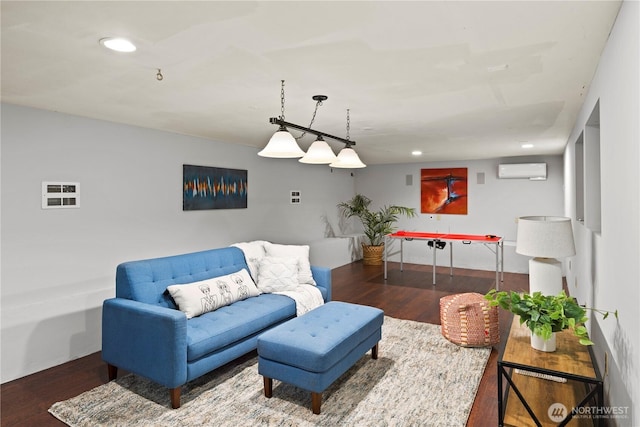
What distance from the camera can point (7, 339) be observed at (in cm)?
299

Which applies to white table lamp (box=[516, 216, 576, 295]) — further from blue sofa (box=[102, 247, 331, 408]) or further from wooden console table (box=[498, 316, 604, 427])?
blue sofa (box=[102, 247, 331, 408])

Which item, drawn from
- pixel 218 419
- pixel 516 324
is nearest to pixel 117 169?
pixel 218 419

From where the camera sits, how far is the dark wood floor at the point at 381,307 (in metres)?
2.59

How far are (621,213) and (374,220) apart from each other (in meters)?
6.39

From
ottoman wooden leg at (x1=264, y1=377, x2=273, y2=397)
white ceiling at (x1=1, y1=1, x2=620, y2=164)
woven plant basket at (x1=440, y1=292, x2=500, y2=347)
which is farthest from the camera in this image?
woven plant basket at (x1=440, y1=292, x2=500, y2=347)

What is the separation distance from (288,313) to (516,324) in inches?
76.2

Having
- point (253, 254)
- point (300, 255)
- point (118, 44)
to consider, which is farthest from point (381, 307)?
point (118, 44)

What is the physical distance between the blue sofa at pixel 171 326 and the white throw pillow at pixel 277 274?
9.2 inches

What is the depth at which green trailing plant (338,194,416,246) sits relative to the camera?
8.01 metres

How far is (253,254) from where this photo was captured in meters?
4.29

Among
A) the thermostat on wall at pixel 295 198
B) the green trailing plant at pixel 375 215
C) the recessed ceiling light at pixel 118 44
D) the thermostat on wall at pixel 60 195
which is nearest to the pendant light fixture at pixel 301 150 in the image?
the recessed ceiling light at pixel 118 44

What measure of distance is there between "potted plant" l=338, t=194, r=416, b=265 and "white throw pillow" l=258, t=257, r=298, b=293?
4.06 m

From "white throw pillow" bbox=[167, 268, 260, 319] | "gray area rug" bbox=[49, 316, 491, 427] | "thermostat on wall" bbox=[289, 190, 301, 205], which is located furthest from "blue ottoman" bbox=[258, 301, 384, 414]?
"thermostat on wall" bbox=[289, 190, 301, 205]

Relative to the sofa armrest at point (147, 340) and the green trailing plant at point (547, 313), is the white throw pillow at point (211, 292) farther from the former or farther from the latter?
the green trailing plant at point (547, 313)
